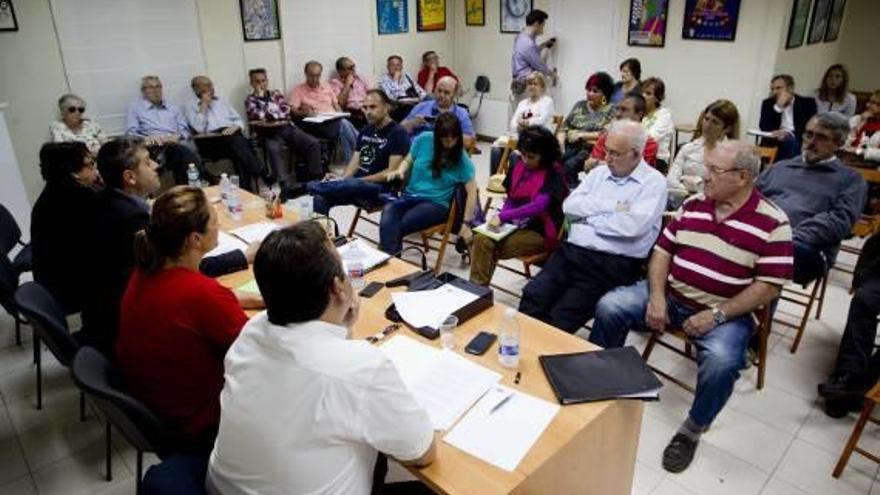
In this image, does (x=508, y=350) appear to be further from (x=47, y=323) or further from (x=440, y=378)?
(x=47, y=323)

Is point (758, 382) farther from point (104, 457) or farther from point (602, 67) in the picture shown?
point (602, 67)

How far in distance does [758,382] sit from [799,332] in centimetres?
53

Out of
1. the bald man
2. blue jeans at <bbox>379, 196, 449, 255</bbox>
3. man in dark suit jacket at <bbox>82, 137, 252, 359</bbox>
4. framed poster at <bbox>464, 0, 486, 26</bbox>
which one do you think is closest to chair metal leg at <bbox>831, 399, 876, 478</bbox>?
blue jeans at <bbox>379, 196, 449, 255</bbox>

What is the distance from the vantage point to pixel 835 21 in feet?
22.1

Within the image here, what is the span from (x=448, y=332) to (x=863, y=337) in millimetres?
2172

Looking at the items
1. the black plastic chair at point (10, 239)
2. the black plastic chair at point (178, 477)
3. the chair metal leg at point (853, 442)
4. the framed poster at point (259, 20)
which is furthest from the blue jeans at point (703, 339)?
the framed poster at point (259, 20)

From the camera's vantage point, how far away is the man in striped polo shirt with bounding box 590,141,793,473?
2.36m

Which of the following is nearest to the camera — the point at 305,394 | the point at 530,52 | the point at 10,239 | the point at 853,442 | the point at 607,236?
the point at 305,394

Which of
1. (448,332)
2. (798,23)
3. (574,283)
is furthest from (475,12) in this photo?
(448,332)

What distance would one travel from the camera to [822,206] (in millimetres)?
3041

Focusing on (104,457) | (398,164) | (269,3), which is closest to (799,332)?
(398,164)

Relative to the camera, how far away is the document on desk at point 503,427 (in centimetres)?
145

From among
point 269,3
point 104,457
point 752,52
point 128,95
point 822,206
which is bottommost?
point 104,457

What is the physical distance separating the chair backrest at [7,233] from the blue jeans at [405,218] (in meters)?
2.08
